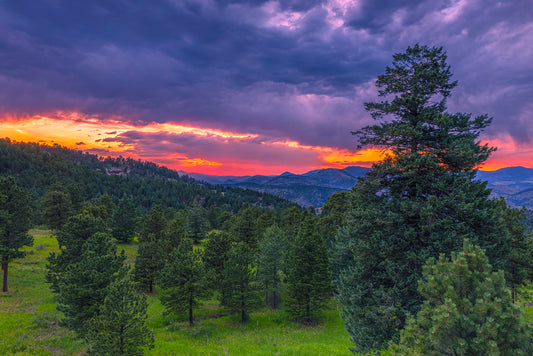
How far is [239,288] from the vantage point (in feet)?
89.1

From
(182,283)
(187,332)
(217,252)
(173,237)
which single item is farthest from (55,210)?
(187,332)

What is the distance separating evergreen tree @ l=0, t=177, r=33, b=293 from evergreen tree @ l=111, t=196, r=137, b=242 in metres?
29.5

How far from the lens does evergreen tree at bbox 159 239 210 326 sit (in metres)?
24.5

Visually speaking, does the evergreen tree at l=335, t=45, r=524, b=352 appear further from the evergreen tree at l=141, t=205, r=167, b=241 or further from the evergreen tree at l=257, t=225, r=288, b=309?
the evergreen tree at l=141, t=205, r=167, b=241

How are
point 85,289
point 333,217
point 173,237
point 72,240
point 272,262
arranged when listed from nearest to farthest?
point 85,289 < point 72,240 < point 272,262 < point 333,217 < point 173,237

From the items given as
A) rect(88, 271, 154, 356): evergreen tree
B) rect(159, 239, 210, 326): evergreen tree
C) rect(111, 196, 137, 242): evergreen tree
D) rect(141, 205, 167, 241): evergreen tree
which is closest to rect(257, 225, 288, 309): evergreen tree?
rect(159, 239, 210, 326): evergreen tree

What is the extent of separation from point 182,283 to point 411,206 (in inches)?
874

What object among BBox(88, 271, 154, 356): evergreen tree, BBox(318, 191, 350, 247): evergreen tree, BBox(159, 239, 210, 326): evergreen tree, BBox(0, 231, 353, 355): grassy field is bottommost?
BBox(0, 231, 353, 355): grassy field

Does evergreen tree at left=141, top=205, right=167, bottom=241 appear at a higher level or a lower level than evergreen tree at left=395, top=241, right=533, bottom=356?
lower

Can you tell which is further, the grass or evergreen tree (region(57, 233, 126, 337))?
the grass

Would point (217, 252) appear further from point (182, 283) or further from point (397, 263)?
point (397, 263)

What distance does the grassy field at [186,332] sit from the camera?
18.0 metres

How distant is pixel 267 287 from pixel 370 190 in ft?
78.2

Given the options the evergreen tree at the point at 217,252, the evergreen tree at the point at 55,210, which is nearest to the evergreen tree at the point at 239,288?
the evergreen tree at the point at 217,252
